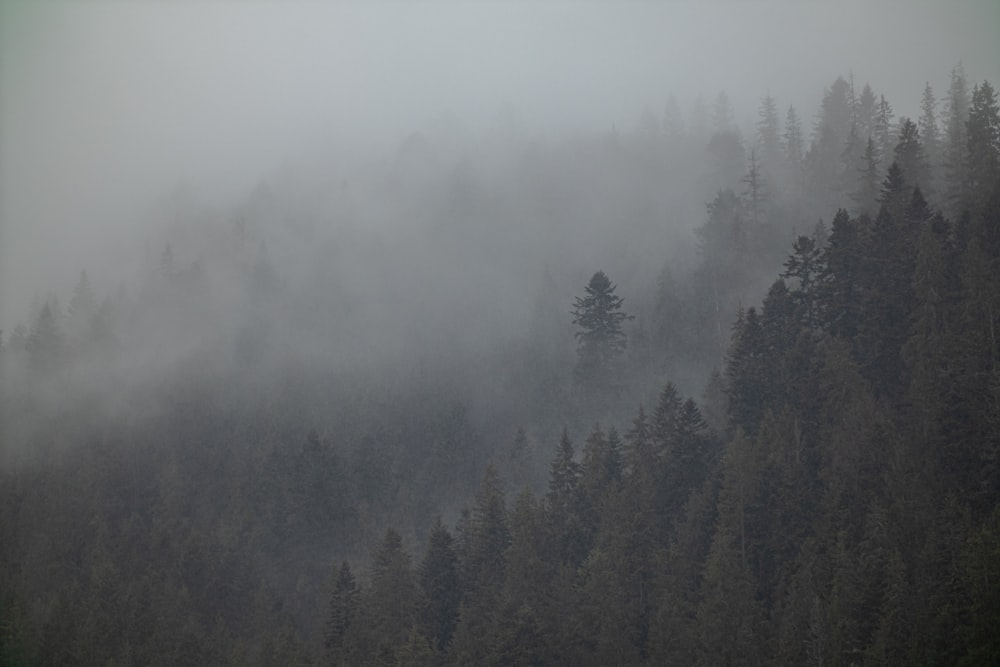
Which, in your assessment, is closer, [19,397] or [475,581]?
[475,581]

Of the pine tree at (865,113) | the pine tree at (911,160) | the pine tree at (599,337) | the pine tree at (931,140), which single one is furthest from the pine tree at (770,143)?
the pine tree at (599,337)

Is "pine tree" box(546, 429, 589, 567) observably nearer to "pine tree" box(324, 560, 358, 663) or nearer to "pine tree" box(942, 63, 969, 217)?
"pine tree" box(324, 560, 358, 663)

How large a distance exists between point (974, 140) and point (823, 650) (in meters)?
47.8

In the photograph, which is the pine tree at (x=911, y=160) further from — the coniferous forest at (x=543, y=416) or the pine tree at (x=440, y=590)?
the pine tree at (x=440, y=590)

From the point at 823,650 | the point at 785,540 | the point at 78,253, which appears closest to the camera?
the point at 823,650

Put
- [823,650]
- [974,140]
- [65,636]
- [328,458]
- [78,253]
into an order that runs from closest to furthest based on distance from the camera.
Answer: [823,650]
[65,636]
[974,140]
[328,458]
[78,253]

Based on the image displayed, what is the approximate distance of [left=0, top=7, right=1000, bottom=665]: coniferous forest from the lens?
165 feet

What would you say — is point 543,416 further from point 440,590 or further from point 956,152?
point 956,152

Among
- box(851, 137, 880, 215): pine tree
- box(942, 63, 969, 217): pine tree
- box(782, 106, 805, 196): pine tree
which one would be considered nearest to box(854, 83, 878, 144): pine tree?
box(782, 106, 805, 196): pine tree

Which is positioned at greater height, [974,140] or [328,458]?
[974,140]

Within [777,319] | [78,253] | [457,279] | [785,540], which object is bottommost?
[785,540]

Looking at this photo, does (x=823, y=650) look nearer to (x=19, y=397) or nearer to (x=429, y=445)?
(x=429, y=445)

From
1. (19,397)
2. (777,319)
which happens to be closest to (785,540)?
(777,319)

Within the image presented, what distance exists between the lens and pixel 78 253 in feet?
462
